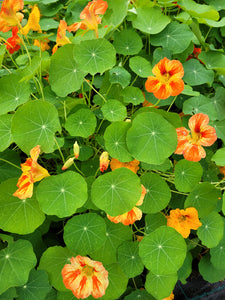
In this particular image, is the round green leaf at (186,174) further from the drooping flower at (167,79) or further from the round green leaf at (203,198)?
the drooping flower at (167,79)

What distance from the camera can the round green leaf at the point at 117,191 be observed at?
75cm

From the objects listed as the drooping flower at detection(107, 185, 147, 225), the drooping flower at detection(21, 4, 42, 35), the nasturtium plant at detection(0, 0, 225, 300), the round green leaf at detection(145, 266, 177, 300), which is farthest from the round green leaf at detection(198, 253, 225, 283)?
the drooping flower at detection(21, 4, 42, 35)

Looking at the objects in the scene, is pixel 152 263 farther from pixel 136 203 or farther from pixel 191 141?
pixel 191 141

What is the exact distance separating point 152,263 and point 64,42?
2.35ft

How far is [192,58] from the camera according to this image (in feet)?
3.62

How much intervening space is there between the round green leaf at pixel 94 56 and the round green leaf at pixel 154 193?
1.16 feet

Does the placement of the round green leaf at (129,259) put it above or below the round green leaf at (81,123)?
below

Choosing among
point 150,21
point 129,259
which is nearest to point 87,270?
point 129,259

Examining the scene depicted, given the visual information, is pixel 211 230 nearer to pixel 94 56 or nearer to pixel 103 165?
pixel 103 165

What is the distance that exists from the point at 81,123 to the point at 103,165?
15 cm

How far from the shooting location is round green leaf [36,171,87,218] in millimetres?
737

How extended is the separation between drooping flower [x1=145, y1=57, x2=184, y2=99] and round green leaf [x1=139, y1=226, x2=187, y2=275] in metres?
0.40

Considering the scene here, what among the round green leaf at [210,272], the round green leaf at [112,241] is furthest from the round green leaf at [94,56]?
the round green leaf at [210,272]

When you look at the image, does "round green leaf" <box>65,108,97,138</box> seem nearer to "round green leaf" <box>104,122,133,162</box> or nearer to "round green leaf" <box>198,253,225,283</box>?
"round green leaf" <box>104,122,133,162</box>
